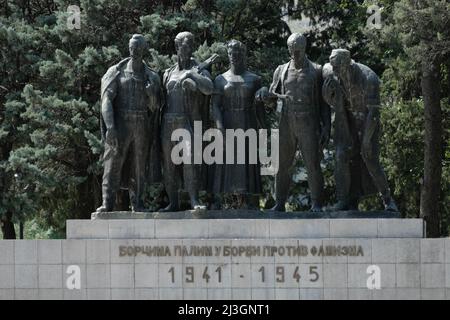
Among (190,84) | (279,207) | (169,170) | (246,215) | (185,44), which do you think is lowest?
(246,215)

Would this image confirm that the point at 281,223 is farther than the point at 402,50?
No

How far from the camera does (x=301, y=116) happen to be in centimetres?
2228

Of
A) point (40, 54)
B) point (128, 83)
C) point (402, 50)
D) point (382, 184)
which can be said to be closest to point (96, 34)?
point (40, 54)

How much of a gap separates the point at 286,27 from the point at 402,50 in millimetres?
3501

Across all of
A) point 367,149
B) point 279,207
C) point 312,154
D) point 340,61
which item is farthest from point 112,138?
point 367,149

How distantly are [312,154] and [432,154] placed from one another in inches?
403

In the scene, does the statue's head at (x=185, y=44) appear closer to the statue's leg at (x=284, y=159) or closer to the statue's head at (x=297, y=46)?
the statue's head at (x=297, y=46)

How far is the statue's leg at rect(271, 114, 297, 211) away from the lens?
22469 mm

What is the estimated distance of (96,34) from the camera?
32375 mm

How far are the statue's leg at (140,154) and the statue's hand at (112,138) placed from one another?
1.08 feet

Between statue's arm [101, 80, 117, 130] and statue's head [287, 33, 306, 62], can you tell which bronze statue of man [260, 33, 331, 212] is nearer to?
statue's head [287, 33, 306, 62]

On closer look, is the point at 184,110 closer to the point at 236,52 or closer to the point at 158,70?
the point at 236,52

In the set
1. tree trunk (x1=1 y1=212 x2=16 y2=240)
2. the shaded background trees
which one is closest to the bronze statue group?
the shaded background trees
